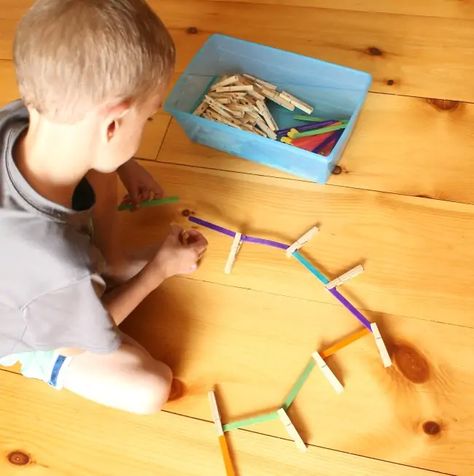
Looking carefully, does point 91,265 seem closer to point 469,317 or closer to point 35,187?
point 35,187

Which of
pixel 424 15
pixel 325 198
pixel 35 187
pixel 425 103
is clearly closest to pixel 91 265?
pixel 35 187

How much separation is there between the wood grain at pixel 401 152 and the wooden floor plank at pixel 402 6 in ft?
0.90

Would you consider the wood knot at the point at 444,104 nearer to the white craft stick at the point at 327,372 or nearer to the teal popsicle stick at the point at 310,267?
the teal popsicle stick at the point at 310,267

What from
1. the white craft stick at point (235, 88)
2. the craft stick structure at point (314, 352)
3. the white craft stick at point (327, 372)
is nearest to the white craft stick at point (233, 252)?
the craft stick structure at point (314, 352)

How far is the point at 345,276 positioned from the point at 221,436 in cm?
33

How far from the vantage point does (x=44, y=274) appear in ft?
2.23

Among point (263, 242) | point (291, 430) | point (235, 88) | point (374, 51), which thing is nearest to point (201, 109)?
point (235, 88)

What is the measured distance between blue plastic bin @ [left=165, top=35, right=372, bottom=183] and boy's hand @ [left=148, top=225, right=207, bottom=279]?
27cm

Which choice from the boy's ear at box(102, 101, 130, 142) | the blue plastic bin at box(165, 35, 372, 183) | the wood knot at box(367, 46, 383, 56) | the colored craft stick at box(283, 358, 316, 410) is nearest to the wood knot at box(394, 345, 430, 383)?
the colored craft stick at box(283, 358, 316, 410)

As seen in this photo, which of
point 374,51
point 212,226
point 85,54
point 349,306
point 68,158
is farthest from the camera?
point 374,51

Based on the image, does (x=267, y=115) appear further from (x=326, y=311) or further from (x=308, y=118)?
(x=326, y=311)

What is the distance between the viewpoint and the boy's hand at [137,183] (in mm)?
1041

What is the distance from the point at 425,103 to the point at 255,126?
35 centimetres

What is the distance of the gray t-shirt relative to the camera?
2.22 feet
